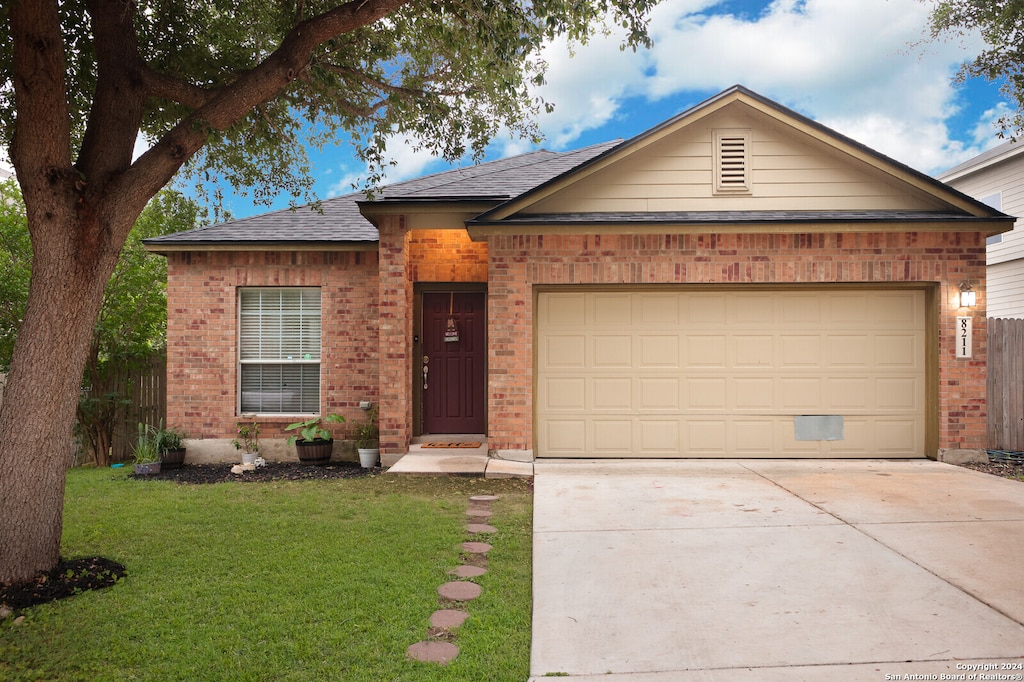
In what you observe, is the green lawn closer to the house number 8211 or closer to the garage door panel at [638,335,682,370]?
the garage door panel at [638,335,682,370]

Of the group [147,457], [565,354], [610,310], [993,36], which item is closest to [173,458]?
[147,457]

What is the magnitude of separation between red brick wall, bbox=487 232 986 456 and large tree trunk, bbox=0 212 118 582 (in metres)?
4.80

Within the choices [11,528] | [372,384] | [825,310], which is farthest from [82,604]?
[825,310]

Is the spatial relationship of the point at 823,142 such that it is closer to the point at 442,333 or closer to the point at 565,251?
the point at 565,251

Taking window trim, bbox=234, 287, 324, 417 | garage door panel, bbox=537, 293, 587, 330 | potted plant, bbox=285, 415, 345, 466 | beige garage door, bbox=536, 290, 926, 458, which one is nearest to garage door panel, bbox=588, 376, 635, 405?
beige garage door, bbox=536, 290, 926, 458

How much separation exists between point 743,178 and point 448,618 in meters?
7.09

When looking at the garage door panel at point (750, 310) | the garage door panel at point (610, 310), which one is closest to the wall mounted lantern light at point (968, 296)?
the garage door panel at point (750, 310)

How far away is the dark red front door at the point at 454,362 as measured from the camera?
9938 millimetres

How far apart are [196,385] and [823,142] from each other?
378 inches

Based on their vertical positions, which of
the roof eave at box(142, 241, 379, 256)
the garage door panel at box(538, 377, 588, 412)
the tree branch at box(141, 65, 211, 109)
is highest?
the tree branch at box(141, 65, 211, 109)

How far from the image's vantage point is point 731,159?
28.0ft

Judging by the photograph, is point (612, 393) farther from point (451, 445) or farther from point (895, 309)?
point (895, 309)

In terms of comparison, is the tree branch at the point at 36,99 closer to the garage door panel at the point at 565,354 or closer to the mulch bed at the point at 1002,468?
the garage door panel at the point at 565,354

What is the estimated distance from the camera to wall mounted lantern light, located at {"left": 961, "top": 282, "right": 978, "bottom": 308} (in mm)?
8156
